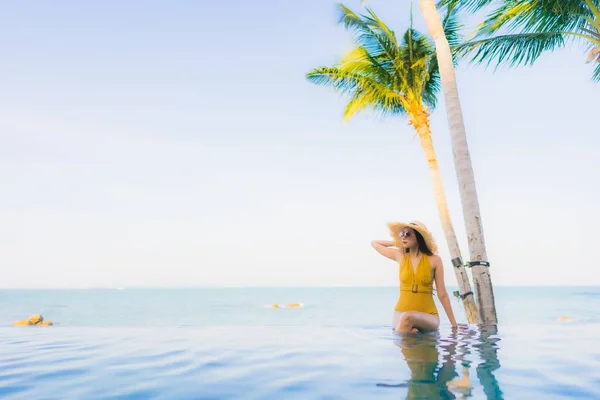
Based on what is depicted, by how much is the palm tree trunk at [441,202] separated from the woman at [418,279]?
4.49 meters

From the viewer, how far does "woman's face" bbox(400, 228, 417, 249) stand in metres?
6.71

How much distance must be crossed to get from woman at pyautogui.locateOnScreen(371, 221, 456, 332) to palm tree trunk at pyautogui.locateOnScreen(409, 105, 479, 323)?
4.49m

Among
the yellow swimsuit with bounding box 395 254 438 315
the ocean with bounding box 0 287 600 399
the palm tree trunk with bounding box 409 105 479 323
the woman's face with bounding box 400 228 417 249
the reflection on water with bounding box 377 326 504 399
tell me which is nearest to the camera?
the reflection on water with bounding box 377 326 504 399

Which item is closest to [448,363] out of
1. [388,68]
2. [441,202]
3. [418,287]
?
[418,287]

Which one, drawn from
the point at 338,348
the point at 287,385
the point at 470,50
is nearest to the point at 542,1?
the point at 470,50

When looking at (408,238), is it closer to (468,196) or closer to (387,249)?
(387,249)

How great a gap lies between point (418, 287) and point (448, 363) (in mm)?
2168

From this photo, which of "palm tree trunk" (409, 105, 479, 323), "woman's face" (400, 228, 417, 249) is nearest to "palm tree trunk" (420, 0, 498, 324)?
"palm tree trunk" (409, 105, 479, 323)

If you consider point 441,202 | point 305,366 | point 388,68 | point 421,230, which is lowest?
point 305,366

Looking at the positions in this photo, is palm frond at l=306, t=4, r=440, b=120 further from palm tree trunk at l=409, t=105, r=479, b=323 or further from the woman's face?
the woman's face

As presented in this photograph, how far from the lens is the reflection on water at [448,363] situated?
335 centimetres

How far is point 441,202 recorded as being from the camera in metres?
13.5

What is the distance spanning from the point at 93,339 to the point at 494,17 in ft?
37.3

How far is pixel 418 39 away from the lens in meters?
15.5
